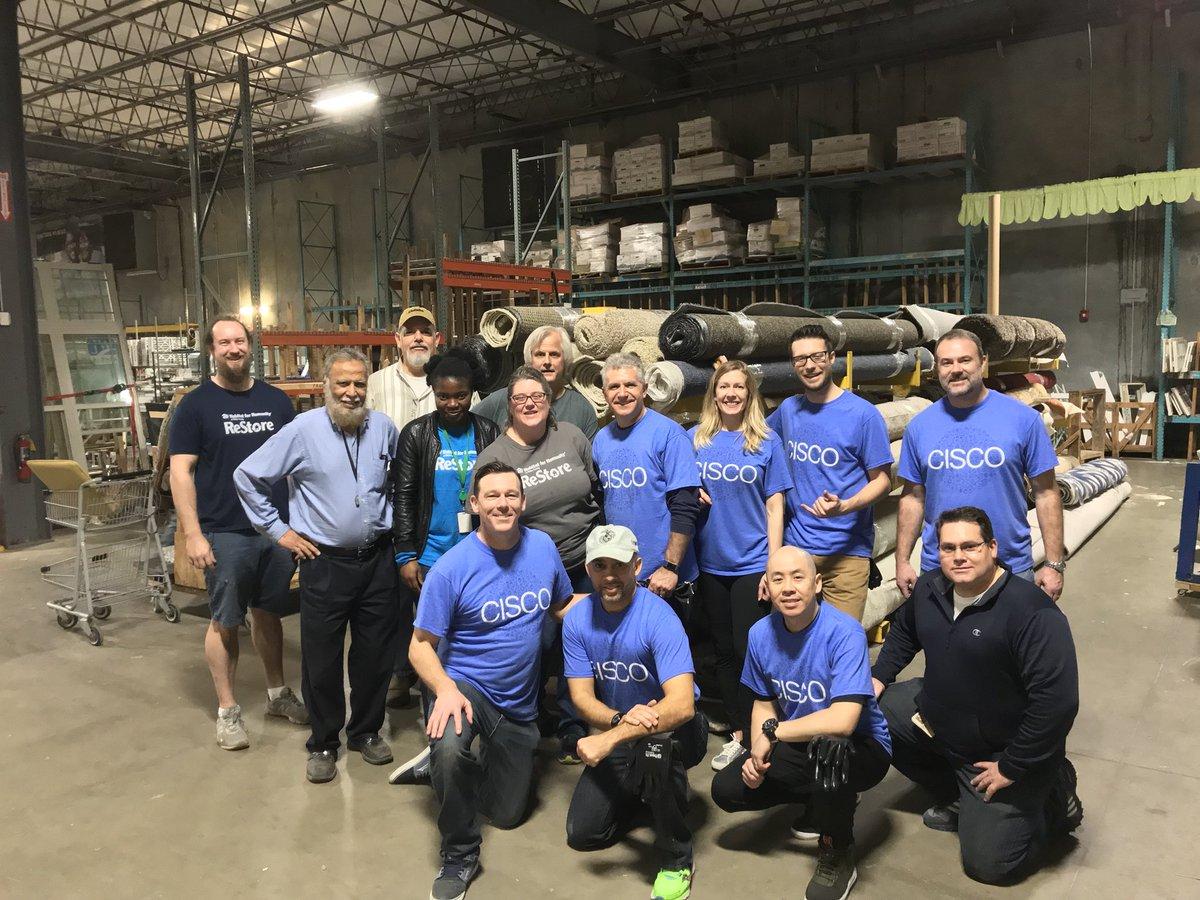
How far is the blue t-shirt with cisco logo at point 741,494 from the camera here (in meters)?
3.81

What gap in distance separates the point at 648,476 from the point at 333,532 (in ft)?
4.55

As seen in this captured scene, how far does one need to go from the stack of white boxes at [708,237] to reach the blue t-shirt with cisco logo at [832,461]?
10.2 metres

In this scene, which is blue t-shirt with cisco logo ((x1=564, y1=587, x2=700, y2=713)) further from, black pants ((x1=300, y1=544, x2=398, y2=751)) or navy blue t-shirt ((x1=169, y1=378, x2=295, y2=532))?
navy blue t-shirt ((x1=169, y1=378, x2=295, y2=532))

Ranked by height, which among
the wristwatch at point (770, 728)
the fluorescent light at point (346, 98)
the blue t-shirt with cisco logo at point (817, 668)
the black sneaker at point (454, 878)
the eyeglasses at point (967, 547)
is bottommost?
the black sneaker at point (454, 878)

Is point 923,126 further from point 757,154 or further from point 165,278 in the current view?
point 165,278

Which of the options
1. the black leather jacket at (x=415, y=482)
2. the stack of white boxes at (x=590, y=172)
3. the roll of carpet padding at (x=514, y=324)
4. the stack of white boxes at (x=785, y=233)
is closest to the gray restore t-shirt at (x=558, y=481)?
the black leather jacket at (x=415, y=482)

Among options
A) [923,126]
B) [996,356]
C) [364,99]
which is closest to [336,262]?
[364,99]

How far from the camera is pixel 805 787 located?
3057mm

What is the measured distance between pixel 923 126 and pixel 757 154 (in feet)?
10.7

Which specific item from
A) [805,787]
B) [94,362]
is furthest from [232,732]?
[94,362]

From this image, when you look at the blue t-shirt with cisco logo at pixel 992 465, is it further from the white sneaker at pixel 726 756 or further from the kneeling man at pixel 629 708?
the kneeling man at pixel 629 708

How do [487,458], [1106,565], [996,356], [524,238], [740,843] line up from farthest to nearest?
1. [524,238]
2. [996,356]
3. [1106,565]
4. [487,458]
5. [740,843]

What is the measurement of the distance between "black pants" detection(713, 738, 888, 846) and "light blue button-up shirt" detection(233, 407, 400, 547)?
186 centimetres

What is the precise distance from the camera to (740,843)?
128 inches
